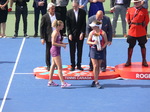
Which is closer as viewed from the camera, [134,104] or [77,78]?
[134,104]

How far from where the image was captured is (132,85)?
16.2m

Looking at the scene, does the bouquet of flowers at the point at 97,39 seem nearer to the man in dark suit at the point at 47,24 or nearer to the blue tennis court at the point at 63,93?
the blue tennis court at the point at 63,93

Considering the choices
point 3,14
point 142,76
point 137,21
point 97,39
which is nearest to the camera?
point 97,39

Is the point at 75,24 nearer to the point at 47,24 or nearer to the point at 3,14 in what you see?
the point at 47,24

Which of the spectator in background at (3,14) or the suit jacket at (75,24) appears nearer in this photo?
the suit jacket at (75,24)

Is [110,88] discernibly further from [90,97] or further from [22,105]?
[22,105]

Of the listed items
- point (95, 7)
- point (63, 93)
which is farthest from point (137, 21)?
point (95, 7)

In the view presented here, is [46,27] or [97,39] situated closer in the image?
[97,39]

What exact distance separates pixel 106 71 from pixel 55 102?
3.21 m

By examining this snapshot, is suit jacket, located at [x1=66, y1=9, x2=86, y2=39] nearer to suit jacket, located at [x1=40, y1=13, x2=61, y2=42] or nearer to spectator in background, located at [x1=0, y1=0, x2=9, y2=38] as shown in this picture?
suit jacket, located at [x1=40, y1=13, x2=61, y2=42]

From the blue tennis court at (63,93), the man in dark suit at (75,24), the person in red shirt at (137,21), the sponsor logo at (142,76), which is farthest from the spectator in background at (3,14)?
the sponsor logo at (142,76)

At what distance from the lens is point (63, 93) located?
15.4 meters

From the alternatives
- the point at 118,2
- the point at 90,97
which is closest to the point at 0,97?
the point at 90,97

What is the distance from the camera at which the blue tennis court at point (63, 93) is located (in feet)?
46.3
